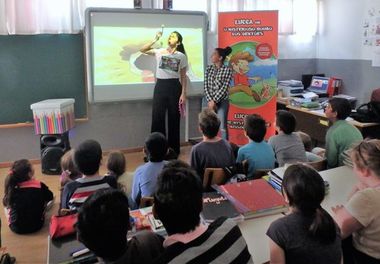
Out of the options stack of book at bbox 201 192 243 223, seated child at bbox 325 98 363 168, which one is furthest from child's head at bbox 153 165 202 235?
seated child at bbox 325 98 363 168

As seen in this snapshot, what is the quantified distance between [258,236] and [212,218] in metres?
0.22

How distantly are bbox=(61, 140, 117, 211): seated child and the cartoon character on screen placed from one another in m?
3.02

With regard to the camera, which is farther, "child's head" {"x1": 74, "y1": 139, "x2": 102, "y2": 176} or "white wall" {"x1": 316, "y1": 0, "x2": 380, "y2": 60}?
"white wall" {"x1": 316, "y1": 0, "x2": 380, "y2": 60}

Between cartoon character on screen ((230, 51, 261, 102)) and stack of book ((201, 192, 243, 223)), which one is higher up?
cartoon character on screen ((230, 51, 261, 102))

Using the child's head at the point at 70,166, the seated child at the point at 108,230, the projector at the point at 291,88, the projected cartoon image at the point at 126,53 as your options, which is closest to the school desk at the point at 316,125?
the projector at the point at 291,88

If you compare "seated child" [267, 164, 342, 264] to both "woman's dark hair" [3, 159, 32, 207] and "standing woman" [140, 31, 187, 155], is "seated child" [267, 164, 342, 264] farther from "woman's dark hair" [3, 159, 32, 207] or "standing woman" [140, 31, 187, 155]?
"standing woman" [140, 31, 187, 155]

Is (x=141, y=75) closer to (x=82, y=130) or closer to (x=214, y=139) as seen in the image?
(x=82, y=130)

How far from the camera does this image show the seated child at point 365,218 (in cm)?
152

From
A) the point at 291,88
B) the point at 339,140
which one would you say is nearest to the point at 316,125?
the point at 291,88

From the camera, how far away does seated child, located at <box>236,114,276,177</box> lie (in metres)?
2.56

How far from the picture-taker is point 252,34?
15.6 ft

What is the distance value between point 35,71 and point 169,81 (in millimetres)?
1626

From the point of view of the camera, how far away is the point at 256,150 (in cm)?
259

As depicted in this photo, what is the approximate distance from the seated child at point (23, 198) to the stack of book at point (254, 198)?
64.5 inches
